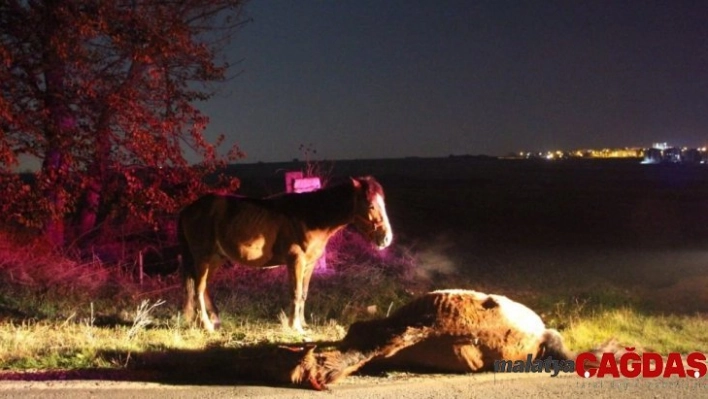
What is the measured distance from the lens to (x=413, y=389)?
238 inches

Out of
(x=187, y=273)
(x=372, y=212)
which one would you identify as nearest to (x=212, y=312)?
(x=187, y=273)

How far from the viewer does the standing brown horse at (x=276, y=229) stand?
812 centimetres

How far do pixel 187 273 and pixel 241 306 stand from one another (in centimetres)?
166

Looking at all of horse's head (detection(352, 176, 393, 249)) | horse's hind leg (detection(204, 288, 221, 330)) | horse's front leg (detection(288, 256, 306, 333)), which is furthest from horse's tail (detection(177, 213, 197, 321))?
horse's head (detection(352, 176, 393, 249))

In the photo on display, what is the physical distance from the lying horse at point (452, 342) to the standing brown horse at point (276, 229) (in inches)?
62.9

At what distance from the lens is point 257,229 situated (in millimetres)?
8477

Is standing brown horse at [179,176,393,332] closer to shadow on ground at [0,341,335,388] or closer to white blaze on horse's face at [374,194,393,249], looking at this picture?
white blaze on horse's face at [374,194,393,249]

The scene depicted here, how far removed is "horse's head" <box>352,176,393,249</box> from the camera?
26.2ft

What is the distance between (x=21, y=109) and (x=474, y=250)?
36.1ft

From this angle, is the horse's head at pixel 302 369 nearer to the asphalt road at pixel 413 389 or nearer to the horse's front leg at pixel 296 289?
the asphalt road at pixel 413 389

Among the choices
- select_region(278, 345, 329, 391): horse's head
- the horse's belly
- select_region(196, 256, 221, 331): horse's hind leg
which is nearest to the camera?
select_region(278, 345, 329, 391): horse's head

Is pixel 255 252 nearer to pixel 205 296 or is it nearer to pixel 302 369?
pixel 205 296

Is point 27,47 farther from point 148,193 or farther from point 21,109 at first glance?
point 148,193

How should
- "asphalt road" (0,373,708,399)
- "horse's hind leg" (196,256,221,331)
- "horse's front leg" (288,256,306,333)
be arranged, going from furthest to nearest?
"horse's hind leg" (196,256,221,331), "horse's front leg" (288,256,306,333), "asphalt road" (0,373,708,399)
